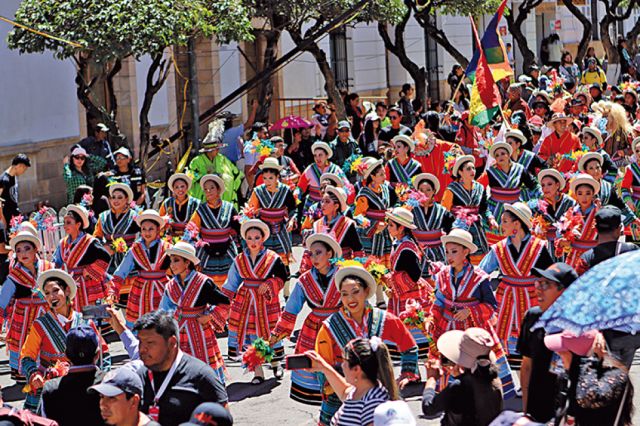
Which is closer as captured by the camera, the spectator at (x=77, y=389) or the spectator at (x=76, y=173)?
the spectator at (x=77, y=389)

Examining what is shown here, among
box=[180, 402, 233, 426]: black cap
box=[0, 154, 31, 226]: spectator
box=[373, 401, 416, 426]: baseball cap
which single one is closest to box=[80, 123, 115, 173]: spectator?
box=[0, 154, 31, 226]: spectator

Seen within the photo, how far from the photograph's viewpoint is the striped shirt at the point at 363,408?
639 centimetres

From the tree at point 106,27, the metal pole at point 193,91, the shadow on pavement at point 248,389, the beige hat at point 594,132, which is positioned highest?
the tree at point 106,27

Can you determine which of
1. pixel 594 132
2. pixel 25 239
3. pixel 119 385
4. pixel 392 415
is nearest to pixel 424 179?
pixel 25 239

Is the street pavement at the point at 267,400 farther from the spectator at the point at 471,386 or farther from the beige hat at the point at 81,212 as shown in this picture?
the spectator at the point at 471,386

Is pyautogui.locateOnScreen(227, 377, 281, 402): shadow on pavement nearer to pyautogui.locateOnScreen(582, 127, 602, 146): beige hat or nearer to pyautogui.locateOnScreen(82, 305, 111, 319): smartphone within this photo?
pyautogui.locateOnScreen(82, 305, 111, 319): smartphone

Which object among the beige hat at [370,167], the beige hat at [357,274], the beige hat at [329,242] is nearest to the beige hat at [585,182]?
the beige hat at [370,167]

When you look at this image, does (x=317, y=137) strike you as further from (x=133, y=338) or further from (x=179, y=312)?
(x=133, y=338)

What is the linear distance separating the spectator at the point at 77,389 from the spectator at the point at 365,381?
1263 mm

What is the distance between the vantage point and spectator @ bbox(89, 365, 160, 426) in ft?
19.1

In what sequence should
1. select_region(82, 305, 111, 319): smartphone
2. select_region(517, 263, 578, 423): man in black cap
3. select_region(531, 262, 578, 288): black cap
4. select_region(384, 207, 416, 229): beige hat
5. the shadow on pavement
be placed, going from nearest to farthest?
select_region(517, 263, 578, 423): man in black cap → select_region(531, 262, 578, 288): black cap → select_region(82, 305, 111, 319): smartphone → the shadow on pavement → select_region(384, 207, 416, 229): beige hat

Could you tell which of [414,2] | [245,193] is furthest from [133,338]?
[414,2]

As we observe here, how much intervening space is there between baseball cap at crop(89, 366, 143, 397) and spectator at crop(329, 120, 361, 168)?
41.8 ft

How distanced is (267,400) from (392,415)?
180 inches
